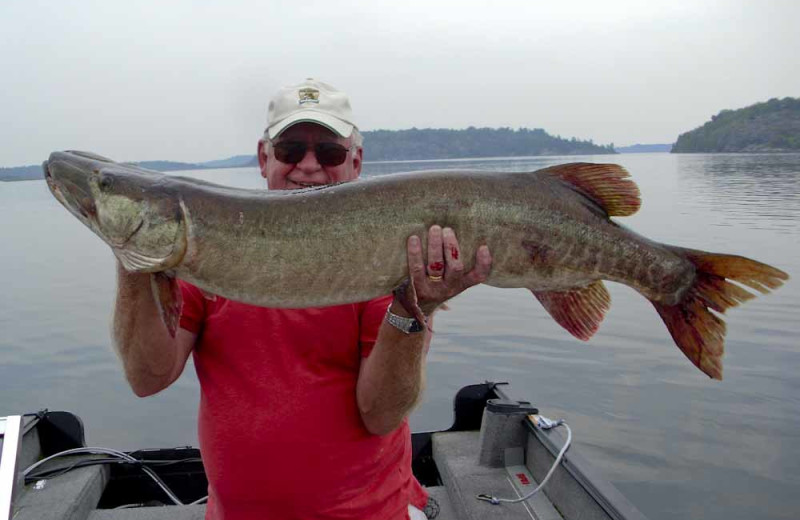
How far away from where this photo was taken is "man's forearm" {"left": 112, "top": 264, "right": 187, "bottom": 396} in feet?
7.30

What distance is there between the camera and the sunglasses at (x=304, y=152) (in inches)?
108

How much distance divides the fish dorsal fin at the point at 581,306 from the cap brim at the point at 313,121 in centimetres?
119

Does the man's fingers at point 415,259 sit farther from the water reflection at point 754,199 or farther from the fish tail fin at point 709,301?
the water reflection at point 754,199

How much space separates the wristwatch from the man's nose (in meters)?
0.91

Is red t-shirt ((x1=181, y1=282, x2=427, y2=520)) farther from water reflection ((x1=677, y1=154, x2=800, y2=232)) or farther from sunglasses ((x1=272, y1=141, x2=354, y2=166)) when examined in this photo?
water reflection ((x1=677, y1=154, x2=800, y2=232))

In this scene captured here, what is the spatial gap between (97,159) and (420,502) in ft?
6.83

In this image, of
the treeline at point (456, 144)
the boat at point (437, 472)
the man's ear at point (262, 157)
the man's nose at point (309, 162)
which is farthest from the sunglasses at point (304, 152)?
the treeline at point (456, 144)

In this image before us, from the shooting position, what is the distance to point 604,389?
8.77 m

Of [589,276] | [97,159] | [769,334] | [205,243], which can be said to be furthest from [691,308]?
[769,334]

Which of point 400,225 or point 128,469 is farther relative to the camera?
point 128,469

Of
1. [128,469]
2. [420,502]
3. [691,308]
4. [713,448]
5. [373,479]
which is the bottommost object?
[713,448]

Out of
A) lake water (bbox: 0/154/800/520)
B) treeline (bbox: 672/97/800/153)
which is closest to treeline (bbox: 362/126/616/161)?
treeline (bbox: 672/97/800/153)

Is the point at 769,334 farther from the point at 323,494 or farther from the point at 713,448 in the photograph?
the point at 323,494

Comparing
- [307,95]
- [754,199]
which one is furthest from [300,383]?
[754,199]
